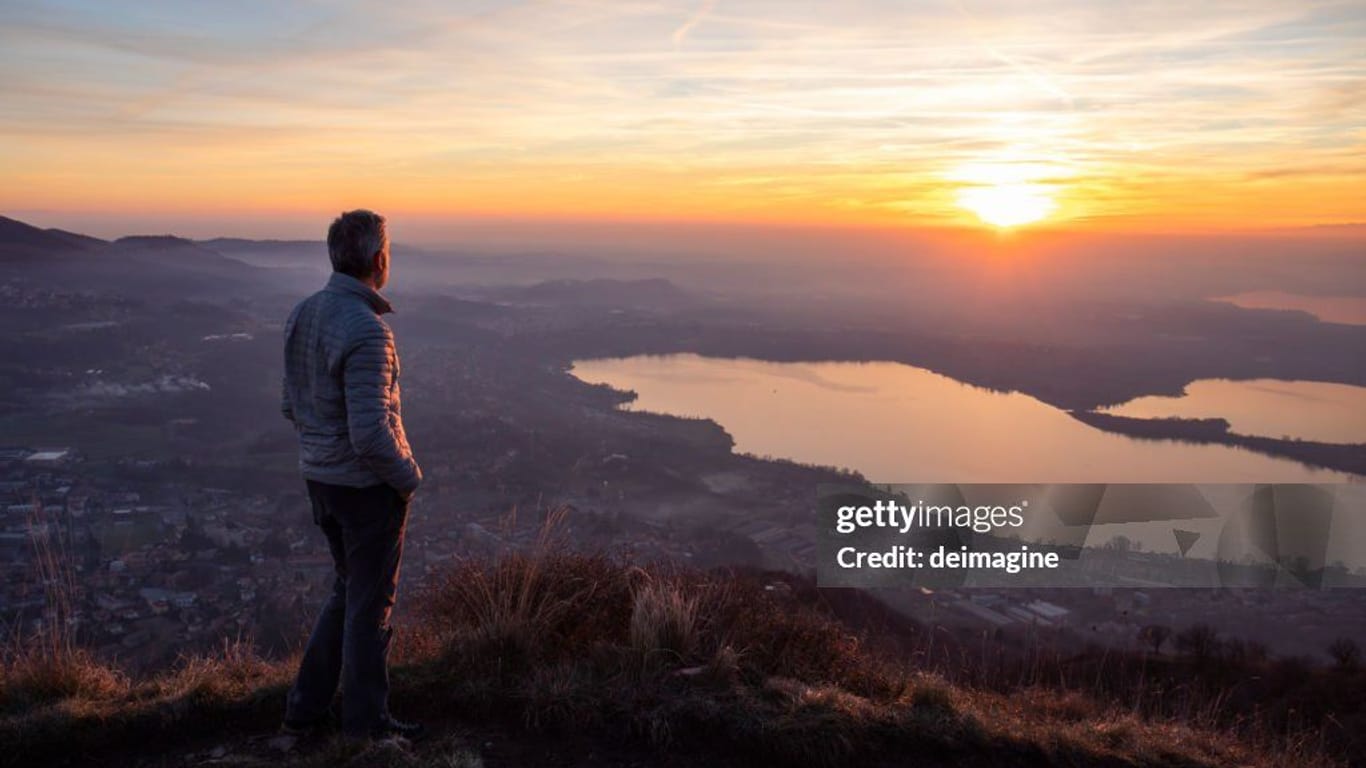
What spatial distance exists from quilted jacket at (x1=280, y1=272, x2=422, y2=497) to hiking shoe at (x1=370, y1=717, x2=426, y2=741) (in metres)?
0.97

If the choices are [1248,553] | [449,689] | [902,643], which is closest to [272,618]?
[449,689]

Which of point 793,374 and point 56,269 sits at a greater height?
point 56,269

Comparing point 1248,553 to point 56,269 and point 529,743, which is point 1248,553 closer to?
point 529,743

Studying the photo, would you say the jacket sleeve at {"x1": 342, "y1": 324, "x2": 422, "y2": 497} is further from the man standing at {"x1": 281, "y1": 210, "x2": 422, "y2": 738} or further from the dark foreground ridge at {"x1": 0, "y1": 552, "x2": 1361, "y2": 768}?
the dark foreground ridge at {"x1": 0, "y1": 552, "x2": 1361, "y2": 768}

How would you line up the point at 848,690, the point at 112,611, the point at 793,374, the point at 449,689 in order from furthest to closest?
the point at 793,374 → the point at 112,611 → the point at 848,690 → the point at 449,689

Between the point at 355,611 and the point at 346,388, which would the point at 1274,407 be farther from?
the point at 346,388

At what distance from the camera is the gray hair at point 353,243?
3023mm

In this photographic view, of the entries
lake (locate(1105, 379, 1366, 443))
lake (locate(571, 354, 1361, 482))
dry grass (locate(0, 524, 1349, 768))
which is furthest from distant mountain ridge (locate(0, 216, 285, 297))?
lake (locate(1105, 379, 1366, 443))

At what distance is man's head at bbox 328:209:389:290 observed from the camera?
3.03 metres

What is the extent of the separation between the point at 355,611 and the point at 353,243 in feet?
4.36

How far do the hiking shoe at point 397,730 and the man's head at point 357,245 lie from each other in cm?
168

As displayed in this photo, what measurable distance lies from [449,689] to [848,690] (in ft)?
5.93

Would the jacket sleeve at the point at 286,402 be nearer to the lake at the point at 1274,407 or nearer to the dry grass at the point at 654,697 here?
the dry grass at the point at 654,697

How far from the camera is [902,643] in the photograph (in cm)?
643
